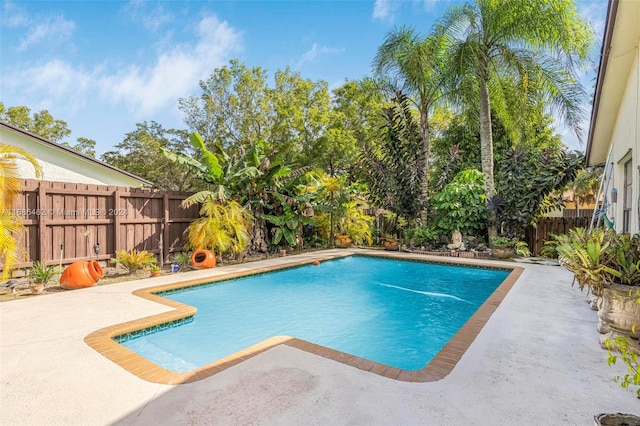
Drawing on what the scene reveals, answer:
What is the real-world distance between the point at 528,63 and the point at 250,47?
13.3 meters

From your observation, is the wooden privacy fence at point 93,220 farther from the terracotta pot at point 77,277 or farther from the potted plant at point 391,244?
the potted plant at point 391,244

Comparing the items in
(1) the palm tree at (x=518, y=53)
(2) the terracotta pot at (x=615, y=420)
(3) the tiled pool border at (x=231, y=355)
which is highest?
(1) the palm tree at (x=518, y=53)

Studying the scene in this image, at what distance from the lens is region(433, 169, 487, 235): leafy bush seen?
12719mm

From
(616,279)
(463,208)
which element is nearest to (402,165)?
(463,208)

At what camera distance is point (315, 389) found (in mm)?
2969

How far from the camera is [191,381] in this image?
3.12 metres

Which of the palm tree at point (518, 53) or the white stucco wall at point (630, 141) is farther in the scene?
the palm tree at point (518, 53)

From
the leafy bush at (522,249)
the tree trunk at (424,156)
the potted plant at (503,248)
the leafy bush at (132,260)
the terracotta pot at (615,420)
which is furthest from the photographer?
the tree trunk at (424,156)

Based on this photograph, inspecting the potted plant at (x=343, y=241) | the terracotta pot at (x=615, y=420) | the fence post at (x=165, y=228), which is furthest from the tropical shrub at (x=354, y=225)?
the terracotta pot at (x=615, y=420)

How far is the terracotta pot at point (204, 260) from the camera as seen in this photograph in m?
9.15

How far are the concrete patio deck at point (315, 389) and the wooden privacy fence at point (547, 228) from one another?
29.0 feet

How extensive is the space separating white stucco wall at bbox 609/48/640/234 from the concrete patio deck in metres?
2.82

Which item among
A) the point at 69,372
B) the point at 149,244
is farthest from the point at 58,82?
the point at 69,372

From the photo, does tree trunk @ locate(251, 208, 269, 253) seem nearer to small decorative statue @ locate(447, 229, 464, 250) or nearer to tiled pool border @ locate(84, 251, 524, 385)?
tiled pool border @ locate(84, 251, 524, 385)
